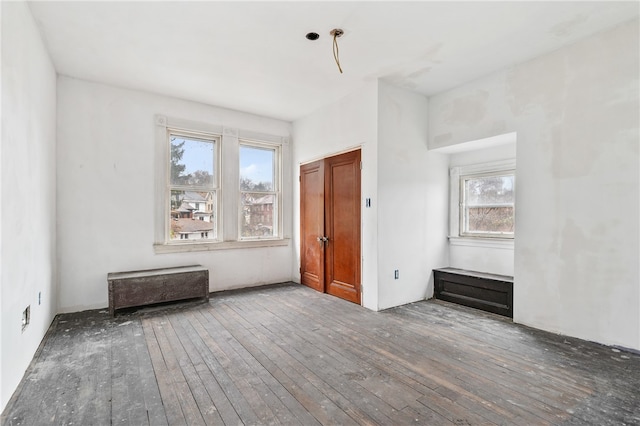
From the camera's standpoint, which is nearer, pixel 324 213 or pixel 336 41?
pixel 336 41

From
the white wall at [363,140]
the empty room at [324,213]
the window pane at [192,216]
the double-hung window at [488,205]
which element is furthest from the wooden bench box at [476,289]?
the window pane at [192,216]

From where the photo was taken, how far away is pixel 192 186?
4.95m

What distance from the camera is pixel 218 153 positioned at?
5199 millimetres

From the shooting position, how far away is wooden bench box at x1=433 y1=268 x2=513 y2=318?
156 inches

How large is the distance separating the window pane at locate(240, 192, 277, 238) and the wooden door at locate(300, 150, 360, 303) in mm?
561

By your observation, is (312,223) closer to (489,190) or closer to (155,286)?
(155,286)

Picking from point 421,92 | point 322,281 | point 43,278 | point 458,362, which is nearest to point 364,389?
point 458,362

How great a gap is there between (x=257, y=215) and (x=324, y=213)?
1.25 m

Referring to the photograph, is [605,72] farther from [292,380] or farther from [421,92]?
[292,380]

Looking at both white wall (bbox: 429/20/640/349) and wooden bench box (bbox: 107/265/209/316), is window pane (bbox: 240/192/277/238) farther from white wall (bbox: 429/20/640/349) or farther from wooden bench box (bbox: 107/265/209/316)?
white wall (bbox: 429/20/640/349)

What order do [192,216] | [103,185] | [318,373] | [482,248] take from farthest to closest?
[192,216] < [482,248] < [103,185] < [318,373]

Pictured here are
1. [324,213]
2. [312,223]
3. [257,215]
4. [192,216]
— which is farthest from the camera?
[257,215]

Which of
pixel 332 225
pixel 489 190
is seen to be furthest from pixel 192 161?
pixel 489 190

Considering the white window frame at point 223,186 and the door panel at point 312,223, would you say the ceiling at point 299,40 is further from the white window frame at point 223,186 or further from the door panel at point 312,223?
the door panel at point 312,223
